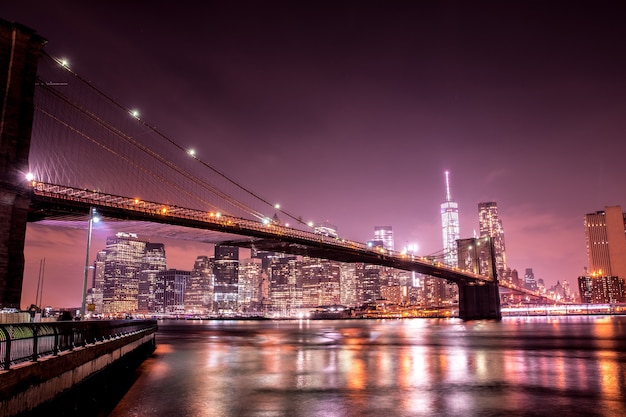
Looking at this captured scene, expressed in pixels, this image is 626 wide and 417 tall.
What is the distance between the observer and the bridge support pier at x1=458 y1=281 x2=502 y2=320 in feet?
396

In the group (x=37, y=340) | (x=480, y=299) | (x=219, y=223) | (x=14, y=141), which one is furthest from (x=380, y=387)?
(x=480, y=299)

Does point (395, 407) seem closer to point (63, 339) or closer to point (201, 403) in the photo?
point (201, 403)

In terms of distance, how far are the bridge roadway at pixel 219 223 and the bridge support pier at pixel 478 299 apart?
10587mm

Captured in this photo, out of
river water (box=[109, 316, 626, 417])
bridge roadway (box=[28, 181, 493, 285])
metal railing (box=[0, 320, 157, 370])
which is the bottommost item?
river water (box=[109, 316, 626, 417])

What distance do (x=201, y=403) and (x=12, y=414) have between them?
21.7 feet

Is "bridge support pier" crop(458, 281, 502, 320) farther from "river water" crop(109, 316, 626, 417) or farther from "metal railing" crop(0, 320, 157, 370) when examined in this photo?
"metal railing" crop(0, 320, 157, 370)

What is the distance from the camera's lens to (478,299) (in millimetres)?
122375

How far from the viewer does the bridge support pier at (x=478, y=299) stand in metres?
121

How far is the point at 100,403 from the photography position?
580 inches

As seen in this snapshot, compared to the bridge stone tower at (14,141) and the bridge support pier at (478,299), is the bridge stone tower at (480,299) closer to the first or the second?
the bridge support pier at (478,299)

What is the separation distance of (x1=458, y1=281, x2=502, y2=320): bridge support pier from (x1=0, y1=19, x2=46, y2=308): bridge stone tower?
106m

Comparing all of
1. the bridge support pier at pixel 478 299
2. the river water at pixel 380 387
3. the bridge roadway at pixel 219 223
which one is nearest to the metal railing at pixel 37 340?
the river water at pixel 380 387

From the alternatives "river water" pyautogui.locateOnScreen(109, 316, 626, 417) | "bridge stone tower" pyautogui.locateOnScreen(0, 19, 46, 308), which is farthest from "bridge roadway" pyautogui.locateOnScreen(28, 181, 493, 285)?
Answer: "river water" pyautogui.locateOnScreen(109, 316, 626, 417)

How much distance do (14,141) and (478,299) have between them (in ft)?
364
